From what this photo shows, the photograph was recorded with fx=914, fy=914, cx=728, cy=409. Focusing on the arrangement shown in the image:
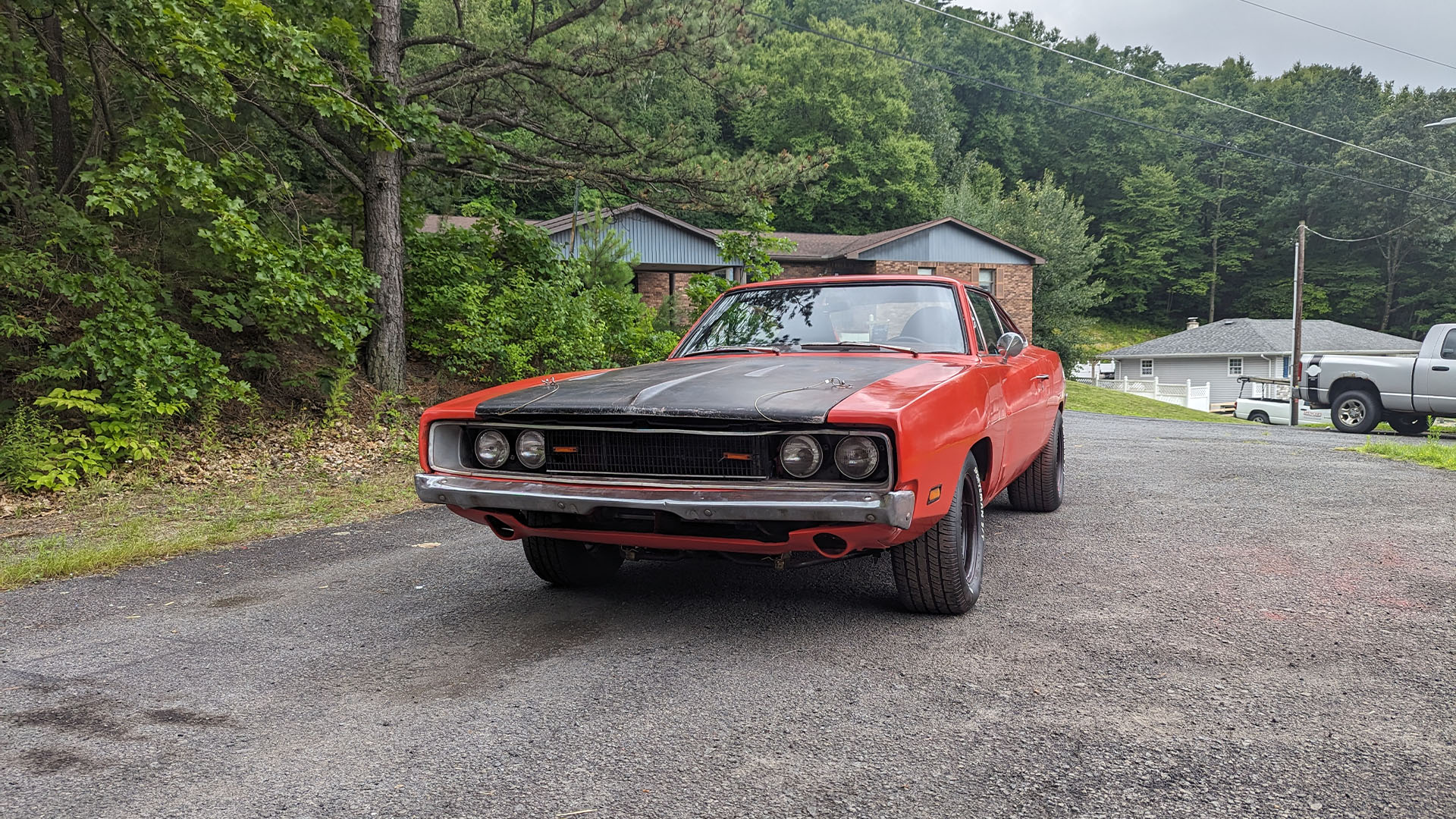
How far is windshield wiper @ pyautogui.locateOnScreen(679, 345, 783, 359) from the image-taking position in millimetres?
4742

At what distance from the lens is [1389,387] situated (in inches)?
626

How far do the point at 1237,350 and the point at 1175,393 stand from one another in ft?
23.7

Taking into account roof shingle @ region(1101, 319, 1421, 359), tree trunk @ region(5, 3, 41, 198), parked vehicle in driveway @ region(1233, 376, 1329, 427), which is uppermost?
tree trunk @ region(5, 3, 41, 198)

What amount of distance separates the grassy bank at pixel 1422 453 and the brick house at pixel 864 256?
21.0 metres

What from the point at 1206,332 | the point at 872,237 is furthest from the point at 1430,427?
the point at 1206,332

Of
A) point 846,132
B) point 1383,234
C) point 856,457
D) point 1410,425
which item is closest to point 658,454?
point 856,457

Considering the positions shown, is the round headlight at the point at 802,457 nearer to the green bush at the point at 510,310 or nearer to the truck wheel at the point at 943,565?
the truck wheel at the point at 943,565

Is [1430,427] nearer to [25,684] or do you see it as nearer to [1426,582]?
[1426,582]

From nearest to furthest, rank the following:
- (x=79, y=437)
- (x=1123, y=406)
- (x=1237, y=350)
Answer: (x=79, y=437)
(x=1123, y=406)
(x=1237, y=350)

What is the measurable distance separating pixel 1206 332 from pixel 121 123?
169ft

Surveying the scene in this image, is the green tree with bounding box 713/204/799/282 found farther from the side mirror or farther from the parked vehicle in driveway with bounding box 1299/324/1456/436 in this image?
the parked vehicle in driveway with bounding box 1299/324/1456/436

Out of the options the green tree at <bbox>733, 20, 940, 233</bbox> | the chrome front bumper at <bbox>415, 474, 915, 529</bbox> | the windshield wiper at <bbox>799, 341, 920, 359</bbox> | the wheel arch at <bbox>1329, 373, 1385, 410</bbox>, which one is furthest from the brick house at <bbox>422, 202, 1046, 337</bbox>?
the chrome front bumper at <bbox>415, 474, 915, 529</bbox>

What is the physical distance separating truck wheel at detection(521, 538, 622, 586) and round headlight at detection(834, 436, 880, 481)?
1431mm

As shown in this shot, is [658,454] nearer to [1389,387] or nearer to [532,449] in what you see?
[532,449]
